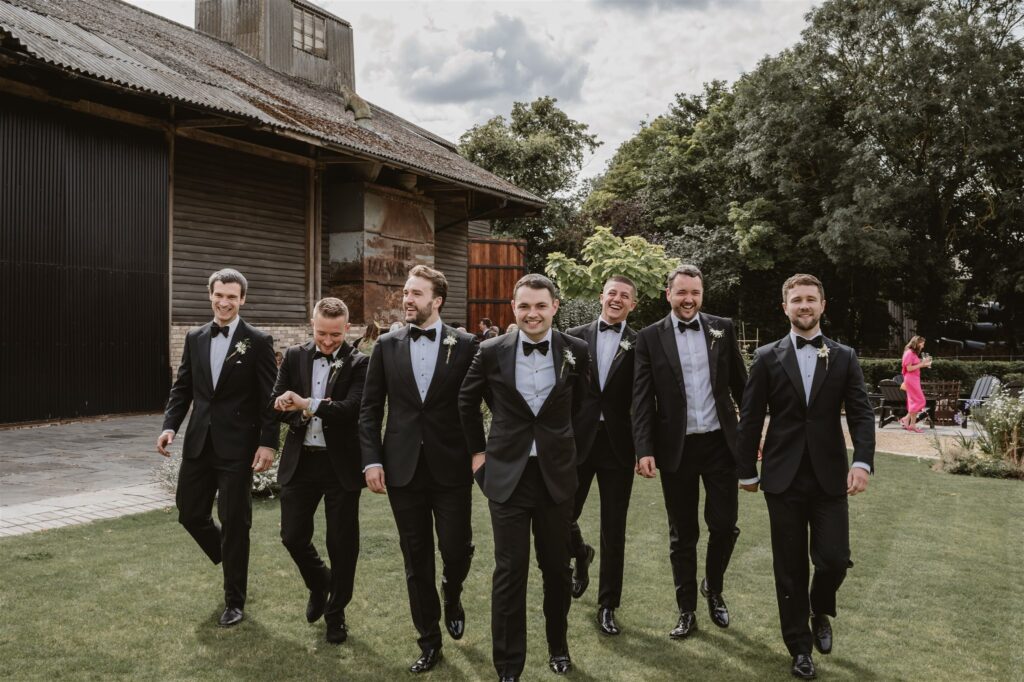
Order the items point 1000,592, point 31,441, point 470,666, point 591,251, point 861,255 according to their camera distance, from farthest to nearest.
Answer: point 861,255 < point 591,251 < point 31,441 < point 1000,592 < point 470,666

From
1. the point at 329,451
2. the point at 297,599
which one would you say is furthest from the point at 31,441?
the point at 329,451

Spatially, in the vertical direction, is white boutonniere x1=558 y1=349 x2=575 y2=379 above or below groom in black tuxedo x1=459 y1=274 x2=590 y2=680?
above

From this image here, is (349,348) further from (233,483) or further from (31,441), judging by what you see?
(31,441)

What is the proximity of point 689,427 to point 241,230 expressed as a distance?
13.0 metres

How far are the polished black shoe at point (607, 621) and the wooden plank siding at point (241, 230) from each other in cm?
1192

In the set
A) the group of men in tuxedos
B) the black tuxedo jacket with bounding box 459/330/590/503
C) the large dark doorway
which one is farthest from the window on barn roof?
the black tuxedo jacket with bounding box 459/330/590/503

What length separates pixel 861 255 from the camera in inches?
1054

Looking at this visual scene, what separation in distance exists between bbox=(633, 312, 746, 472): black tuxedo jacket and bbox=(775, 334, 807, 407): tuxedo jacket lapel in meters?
0.48

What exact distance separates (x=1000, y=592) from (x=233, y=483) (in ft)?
16.2

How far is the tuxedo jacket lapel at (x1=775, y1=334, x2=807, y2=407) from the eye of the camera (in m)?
4.27

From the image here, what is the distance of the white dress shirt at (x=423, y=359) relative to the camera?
4.23 m

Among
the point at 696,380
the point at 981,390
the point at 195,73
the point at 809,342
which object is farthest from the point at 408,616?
the point at 981,390

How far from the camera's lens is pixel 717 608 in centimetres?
479

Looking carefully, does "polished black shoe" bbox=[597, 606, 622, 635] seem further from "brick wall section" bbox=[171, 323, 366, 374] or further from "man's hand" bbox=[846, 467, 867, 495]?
"brick wall section" bbox=[171, 323, 366, 374]
